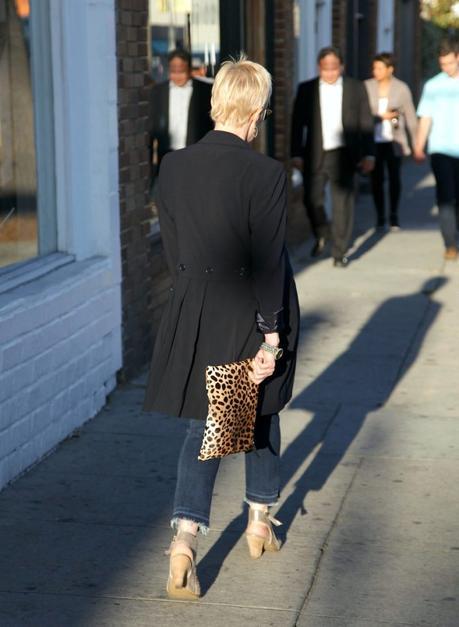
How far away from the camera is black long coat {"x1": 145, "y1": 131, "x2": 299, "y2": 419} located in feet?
14.1

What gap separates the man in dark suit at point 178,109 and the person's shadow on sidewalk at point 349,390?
6.05ft

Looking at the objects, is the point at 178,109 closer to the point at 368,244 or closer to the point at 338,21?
the point at 368,244

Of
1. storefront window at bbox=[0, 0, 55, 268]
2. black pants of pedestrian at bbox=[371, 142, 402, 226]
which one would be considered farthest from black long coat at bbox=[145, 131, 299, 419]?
black pants of pedestrian at bbox=[371, 142, 402, 226]

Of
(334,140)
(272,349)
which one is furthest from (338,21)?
(272,349)

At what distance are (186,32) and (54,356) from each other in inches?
162

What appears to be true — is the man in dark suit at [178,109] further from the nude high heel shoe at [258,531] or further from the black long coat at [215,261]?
the black long coat at [215,261]

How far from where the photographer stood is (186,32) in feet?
31.4

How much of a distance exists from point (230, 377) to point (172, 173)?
0.70m

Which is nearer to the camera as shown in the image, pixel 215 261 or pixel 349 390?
pixel 215 261

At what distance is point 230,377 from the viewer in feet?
14.4

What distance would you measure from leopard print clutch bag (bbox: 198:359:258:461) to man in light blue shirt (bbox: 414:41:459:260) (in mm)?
7205

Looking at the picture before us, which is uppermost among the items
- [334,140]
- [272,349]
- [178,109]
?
[178,109]

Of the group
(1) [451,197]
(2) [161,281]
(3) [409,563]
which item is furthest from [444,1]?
(3) [409,563]

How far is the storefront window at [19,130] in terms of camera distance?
6.29 meters
